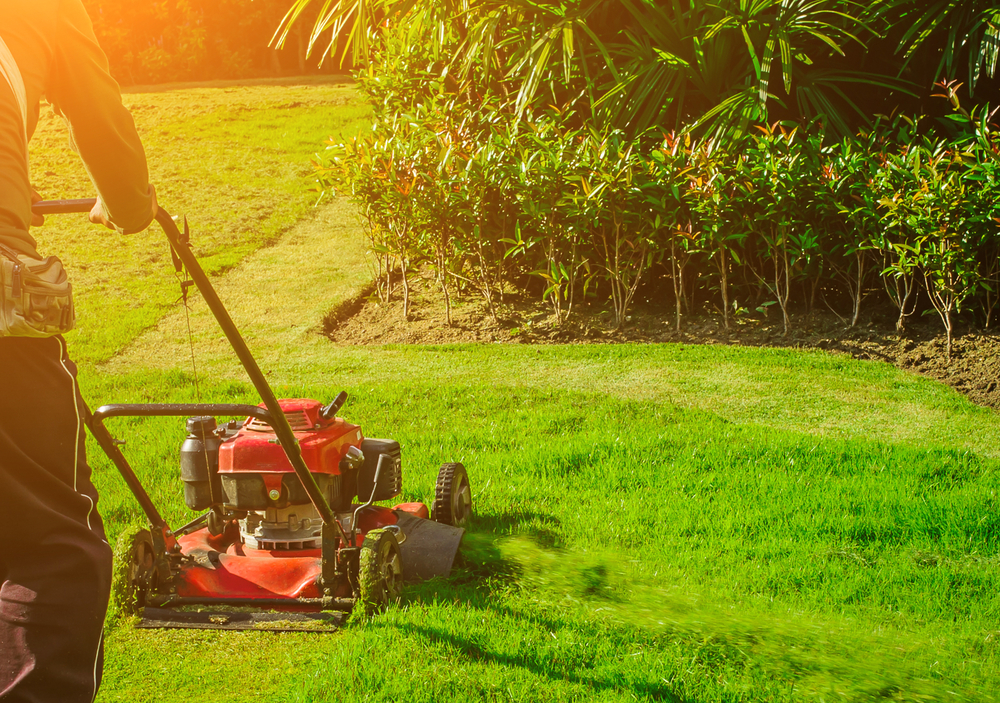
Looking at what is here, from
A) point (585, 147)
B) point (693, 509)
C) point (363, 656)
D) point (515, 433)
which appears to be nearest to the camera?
point (363, 656)

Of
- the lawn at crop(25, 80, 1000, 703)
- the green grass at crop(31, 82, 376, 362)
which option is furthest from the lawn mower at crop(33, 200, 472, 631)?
the green grass at crop(31, 82, 376, 362)

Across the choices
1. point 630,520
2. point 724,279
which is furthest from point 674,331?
point 630,520

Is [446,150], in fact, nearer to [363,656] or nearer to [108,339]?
[108,339]

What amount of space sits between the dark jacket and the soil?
211 inches

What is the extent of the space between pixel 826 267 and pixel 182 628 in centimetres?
588

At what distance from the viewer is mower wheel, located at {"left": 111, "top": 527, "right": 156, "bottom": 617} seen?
10.4 feet

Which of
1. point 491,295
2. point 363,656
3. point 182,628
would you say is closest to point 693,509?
point 363,656

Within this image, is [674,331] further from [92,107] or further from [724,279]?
[92,107]

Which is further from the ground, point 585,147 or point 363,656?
point 585,147

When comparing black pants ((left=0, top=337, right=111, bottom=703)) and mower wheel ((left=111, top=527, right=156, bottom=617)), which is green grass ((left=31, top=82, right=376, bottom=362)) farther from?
black pants ((left=0, top=337, right=111, bottom=703))

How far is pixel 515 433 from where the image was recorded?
5.33 meters

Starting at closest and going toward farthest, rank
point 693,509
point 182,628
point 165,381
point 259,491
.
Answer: point 182,628, point 259,491, point 693,509, point 165,381

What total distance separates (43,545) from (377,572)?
1.46m

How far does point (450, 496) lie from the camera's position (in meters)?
3.85
